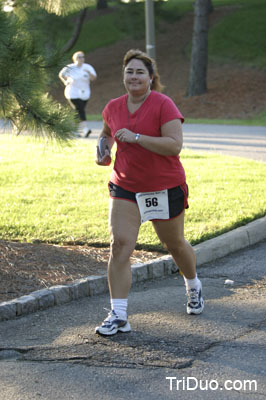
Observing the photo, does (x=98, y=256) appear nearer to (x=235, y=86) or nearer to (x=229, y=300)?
(x=229, y=300)

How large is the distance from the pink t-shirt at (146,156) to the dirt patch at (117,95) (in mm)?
1398

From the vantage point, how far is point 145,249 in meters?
6.82

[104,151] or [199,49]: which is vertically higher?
[199,49]

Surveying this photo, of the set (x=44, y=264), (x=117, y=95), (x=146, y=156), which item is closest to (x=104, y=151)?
(x=146, y=156)

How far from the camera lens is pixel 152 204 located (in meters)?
4.67

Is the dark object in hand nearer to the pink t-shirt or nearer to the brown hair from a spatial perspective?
the pink t-shirt

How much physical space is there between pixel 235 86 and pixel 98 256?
891 inches

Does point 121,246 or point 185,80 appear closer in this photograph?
point 121,246

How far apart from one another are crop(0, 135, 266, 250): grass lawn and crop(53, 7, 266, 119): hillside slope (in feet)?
32.5

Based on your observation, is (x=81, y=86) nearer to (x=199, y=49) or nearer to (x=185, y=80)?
(x=199, y=49)

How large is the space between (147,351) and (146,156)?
1.23m

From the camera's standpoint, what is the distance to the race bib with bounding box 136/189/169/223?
466cm

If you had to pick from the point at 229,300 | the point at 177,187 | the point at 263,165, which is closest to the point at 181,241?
the point at 177,187

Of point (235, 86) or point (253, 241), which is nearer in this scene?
point (253, 241)
